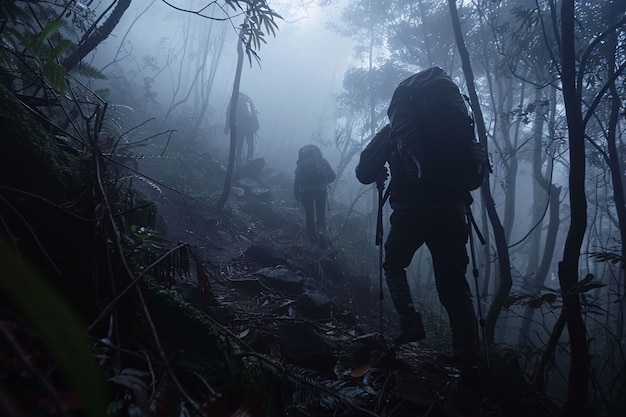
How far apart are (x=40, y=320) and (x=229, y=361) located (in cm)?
65

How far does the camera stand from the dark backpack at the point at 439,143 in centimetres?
250

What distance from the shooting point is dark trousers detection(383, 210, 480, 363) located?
2285 mm

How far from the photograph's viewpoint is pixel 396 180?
109 inches

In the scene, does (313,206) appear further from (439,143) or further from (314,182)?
(439,143)

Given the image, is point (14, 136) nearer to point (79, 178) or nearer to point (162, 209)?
point (79, 178)

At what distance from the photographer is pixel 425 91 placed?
2.63 metres

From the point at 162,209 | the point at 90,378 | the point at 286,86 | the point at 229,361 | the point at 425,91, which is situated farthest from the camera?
the point at 286,86

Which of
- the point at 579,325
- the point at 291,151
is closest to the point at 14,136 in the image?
the point at 579,325

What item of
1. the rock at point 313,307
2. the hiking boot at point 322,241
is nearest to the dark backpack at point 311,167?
the hiking boot at point 322,241

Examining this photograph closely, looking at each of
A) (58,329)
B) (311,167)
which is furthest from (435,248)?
(311,167)

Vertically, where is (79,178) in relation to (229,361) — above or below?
above

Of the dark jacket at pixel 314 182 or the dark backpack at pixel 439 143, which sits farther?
Answer: the dark jacket at pixel 314 182

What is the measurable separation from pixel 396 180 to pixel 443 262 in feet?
2.56

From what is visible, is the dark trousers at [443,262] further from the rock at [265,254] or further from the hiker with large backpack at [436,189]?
the rock at [265,254]
